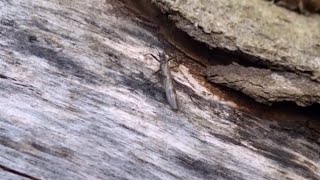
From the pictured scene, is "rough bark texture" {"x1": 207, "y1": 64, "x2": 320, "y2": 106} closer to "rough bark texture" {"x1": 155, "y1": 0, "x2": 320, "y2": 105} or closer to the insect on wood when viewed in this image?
"rough bark texture" {"x1": 155, "y1": 0, "x2": 320, "y2": 105}

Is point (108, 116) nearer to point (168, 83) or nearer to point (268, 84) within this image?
point (168, 83)

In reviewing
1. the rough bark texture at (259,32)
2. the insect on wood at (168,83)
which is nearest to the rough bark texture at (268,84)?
the rough bark texture at (259,32)

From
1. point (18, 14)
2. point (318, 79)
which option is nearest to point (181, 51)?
point (318, 79)

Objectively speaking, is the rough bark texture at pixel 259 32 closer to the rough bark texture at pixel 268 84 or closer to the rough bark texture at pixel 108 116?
the rough bark texture at pixel 268 84

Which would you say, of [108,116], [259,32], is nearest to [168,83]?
[108,116]

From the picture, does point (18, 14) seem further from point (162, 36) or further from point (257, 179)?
point (257, 179)

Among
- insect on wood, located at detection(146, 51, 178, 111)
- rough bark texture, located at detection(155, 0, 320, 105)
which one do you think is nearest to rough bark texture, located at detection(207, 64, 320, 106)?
rough bark texture, located at detection(155, 0, 320, 105)

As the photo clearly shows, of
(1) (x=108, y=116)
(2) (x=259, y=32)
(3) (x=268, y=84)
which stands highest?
(2) (x=259, y=32)
